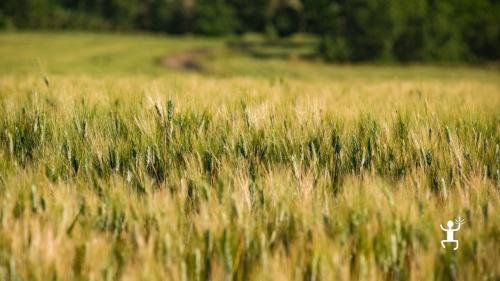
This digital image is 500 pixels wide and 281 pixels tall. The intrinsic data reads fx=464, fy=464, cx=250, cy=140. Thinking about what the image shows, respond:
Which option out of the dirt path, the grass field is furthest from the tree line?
the grass field

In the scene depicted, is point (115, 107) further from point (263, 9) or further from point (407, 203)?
point (263, 9)

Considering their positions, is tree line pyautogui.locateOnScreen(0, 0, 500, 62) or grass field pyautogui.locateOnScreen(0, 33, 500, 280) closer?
grass field pyautogui.locateOnScreen(0, 33, 500, 280)

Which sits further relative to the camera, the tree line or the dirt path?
the tree line

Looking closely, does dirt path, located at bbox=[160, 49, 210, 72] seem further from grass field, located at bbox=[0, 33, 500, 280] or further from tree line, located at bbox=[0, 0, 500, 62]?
grass field, located at bbox=[0, 33, 500, 280]

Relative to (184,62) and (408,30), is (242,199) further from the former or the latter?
(408,30)

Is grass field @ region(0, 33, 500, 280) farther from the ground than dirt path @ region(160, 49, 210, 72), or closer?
farther from the ground

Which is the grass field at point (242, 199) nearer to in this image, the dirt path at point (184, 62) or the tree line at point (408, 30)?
the dirt path at point (184, 62)

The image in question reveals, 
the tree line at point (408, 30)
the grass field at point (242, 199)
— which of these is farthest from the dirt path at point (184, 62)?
the grass field at point (242, 199)

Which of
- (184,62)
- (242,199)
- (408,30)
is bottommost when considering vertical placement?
(184,62)

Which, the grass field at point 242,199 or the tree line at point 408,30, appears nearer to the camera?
the grass field at point 242,199

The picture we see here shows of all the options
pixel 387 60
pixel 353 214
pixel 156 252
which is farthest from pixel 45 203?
pixel 387 60

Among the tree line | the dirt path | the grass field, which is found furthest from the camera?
the tree line

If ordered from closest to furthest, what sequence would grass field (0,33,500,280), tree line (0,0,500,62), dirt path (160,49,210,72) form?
grass field (0,33,500,280) → dirt path (160,49,210,72) → tree line (0,0,500,62)

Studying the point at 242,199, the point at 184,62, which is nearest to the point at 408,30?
the point at 184,62
